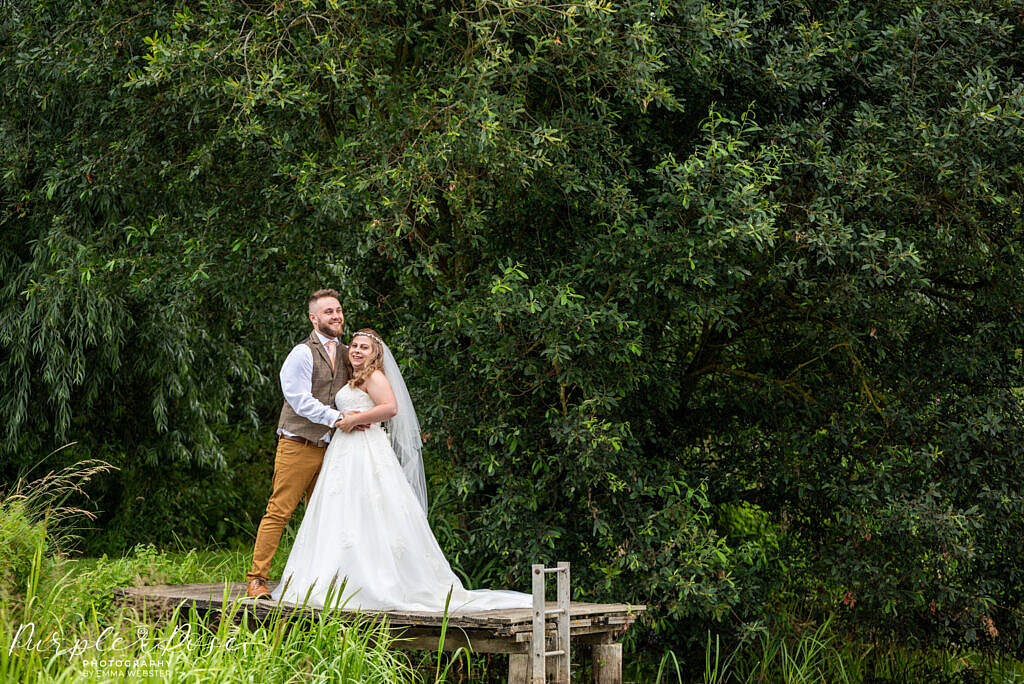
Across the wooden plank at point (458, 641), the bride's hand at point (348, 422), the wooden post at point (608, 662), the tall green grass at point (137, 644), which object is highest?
the bride's hand at point (348, 422)

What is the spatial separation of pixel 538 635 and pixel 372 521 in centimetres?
132

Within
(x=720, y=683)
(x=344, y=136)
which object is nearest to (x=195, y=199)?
(x=344, y=136)

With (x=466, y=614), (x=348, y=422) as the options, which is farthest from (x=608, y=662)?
(x=348, y=422)

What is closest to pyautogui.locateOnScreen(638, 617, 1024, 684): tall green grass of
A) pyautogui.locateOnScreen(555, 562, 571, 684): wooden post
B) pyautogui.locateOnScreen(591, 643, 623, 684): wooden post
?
pyautogui.locateOnScreen(591, 643, 623, 684): wooden post

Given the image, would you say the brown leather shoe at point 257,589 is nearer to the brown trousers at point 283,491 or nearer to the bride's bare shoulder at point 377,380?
the brown trousers at point 283,491

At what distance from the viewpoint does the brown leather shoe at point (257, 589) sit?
22.3 feet

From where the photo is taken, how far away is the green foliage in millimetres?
7066

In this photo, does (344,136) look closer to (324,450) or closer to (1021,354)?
(324,450)

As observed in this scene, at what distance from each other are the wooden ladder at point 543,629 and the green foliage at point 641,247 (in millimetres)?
1159

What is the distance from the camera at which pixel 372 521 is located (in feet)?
21.7

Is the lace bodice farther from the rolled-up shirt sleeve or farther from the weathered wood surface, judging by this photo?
the weathered wood surface

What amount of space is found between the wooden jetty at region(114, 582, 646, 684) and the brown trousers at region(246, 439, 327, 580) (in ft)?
1.23

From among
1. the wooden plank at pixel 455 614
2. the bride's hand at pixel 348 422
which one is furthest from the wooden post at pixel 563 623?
the bride's hand at pixel 348 422

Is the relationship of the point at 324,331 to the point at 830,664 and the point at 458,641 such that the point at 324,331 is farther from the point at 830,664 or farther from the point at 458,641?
the point at 830,664
